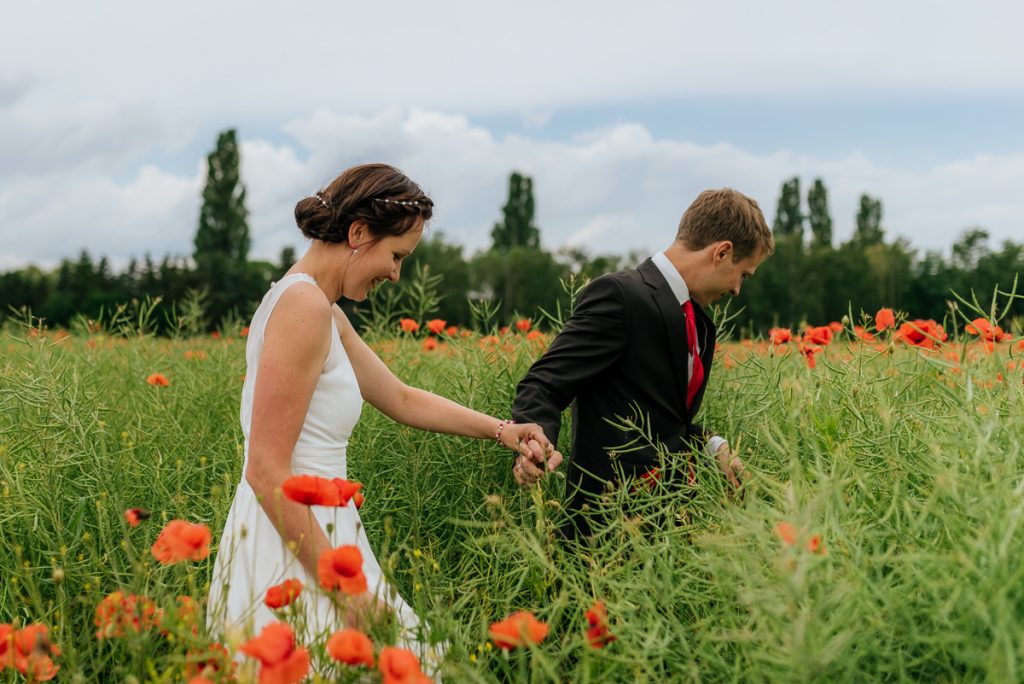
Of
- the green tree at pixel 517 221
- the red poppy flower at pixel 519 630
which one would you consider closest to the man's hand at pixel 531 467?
the red poppy flower at pixel 519 630

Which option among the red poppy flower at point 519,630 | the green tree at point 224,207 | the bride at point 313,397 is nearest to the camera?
the red poppy flower at point 519,630

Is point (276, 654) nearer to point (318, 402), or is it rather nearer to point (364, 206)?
point (318, 402)

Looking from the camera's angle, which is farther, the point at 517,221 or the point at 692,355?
the point at 517,221

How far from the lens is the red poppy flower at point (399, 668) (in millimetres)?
1297

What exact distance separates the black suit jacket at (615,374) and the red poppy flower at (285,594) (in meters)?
1.05

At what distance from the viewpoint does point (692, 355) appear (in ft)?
8.66

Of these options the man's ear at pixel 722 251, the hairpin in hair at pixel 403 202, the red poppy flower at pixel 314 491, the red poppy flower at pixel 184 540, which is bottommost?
the red poppy flower at pixel 184 540

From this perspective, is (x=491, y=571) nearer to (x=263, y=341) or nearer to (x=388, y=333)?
(x=263, y=341)

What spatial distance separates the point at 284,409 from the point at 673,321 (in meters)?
1.14

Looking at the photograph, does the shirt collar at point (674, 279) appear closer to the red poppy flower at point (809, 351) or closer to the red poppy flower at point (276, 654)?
the red poppy flower at point (809, 351)

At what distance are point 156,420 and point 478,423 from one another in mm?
1671

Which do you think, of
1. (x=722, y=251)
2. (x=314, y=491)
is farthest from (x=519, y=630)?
(x=722, y=251)

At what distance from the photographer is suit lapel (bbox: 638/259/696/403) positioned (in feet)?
8.25

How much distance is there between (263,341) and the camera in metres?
1.96
